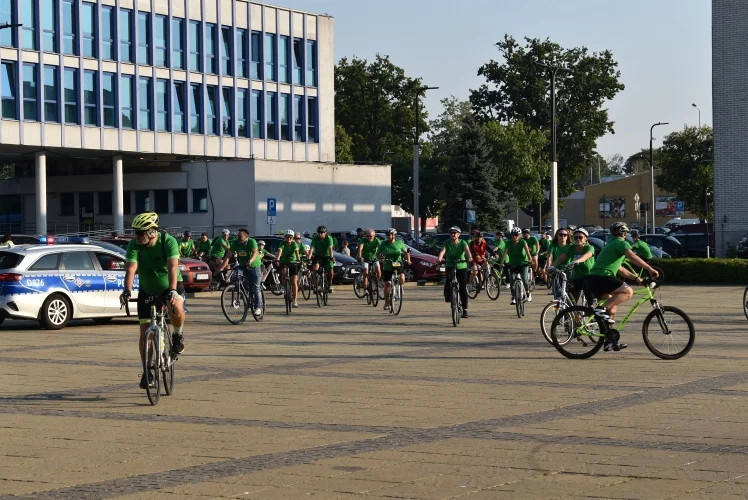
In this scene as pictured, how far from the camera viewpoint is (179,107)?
65.1 meters

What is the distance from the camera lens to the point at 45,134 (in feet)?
191

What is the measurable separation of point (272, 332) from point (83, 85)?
133 ft

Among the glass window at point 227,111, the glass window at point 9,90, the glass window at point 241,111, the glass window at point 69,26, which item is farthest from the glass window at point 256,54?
the glass window at point 9,90

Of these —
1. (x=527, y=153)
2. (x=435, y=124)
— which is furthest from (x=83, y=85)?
(x=435, y=124)

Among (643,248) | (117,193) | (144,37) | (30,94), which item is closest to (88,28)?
(144,37)

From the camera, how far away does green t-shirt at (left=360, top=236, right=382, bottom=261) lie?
94.9 feet

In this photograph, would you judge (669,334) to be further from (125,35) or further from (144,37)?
(144,37)

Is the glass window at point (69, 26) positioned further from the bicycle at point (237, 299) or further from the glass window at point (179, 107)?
the bicycle at point (237, 299)

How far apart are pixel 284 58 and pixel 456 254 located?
47642 millimetres

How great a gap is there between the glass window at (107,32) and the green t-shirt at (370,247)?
3503 cm

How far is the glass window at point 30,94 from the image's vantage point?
189 feet

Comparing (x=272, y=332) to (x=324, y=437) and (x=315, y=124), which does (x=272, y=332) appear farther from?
(x=315, y=124)

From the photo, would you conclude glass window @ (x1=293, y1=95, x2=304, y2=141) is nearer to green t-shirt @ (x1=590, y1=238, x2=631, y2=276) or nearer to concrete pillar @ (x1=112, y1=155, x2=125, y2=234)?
concrete pillar @ (x1=112, y1=155, x2=125, y2=234)

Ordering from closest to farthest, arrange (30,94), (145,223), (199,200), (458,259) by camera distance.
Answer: (145,223) < (458,259) < (30,94) < (199,200)
